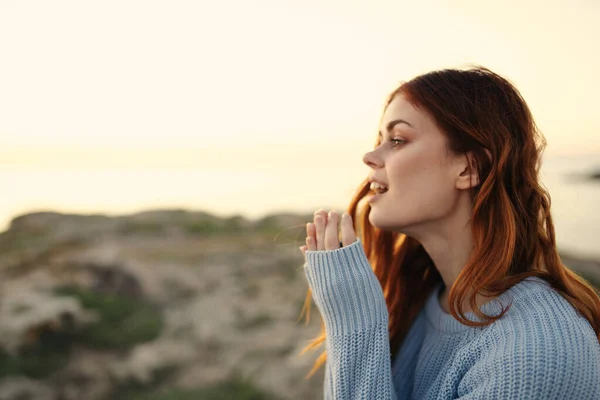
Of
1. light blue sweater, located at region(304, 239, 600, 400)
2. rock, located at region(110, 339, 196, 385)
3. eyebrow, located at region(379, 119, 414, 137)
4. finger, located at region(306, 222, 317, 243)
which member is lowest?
rock, located at region(110, 339, 196, 385)

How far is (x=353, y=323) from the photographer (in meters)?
1.92

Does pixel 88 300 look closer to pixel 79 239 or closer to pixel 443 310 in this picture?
pixel 79 239

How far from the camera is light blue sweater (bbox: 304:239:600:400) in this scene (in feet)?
5.10

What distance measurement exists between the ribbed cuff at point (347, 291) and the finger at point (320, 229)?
2.7 inches

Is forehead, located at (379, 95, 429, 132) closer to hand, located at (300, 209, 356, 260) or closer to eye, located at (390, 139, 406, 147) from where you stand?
eye, located at (390, 139, 406, 147)

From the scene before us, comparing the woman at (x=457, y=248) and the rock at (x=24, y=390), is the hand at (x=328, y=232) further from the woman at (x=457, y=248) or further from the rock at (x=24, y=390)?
the rock at (x=24, y=390)

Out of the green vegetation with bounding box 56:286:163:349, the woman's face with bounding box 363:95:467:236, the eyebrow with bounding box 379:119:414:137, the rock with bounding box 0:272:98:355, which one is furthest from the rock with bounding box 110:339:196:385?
the eyebrow with bounding box 379:119:414:137

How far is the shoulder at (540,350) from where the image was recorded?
5.05 ft

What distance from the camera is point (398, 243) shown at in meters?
2.69

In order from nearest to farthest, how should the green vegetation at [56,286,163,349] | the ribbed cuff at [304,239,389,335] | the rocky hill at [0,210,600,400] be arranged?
1. the ribbed cuff at [304,239,389,335]
2. the rocky hill at [0,210,600,400]
3. the green vegetation at [56,286,163,349]

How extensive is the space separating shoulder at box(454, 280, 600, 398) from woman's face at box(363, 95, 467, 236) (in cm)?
48

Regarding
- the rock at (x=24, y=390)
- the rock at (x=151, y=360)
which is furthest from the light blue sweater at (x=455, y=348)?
the rock at (x=24, y=390)

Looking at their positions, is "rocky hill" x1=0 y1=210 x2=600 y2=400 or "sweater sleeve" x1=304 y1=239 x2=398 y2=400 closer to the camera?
"sweater sleeve" x1=304 y1=239 x2=398 y2=400

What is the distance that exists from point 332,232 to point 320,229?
0.07 m
